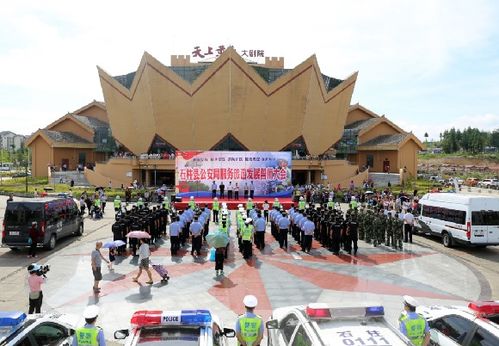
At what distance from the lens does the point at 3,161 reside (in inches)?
4646

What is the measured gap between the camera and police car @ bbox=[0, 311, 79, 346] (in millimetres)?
5426

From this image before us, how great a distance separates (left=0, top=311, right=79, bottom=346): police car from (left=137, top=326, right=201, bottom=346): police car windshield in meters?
1.72

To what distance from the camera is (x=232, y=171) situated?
105ft

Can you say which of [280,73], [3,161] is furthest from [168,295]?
[3,161]

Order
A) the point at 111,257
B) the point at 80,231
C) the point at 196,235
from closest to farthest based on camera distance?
the point at 111,257, the point at 196,235, the point at 80,231

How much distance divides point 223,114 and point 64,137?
2275 cm

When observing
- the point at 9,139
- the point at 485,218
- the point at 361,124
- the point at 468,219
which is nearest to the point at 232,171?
the point at 468,219

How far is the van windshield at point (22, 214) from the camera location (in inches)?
603

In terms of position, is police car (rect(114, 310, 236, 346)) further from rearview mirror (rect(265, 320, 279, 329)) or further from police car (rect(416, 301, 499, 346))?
police car (rect(416, 301, 499, 346))

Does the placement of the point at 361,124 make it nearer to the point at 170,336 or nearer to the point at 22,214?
the point at 22,214

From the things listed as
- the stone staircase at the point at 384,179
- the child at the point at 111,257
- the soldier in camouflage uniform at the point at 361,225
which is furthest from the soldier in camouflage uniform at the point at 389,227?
the stone staircase at the point at 384,179

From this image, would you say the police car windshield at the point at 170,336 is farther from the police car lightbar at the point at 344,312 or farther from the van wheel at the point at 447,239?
the van wheel at the point at 447,239

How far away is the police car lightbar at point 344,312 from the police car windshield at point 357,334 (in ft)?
0.33

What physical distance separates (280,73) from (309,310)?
42468 mm
